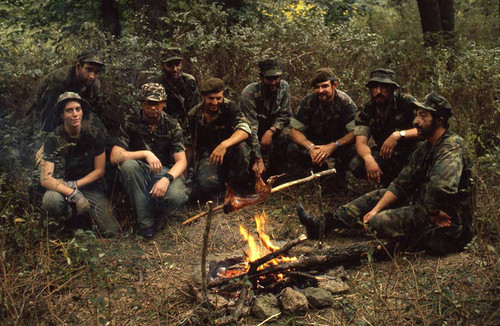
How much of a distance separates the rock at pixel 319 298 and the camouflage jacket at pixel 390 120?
9.20ft

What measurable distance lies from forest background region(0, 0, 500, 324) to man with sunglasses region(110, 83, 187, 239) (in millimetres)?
709

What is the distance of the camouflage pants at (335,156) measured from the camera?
6.56 metres

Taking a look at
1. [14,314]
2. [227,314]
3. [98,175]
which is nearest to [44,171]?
[98,175]

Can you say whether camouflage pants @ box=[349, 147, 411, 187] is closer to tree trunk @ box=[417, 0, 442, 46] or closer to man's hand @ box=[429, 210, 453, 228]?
man's hand @ box=[429, 210, 453, 228]

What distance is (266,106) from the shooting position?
7086 mm

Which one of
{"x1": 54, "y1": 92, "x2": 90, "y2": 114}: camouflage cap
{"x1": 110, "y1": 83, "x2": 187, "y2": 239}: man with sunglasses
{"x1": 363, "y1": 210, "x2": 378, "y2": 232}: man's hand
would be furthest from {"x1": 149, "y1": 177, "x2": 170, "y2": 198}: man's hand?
{"x1": 363, "y1": 210, "x2": 378, "y2": 232}: man's hand

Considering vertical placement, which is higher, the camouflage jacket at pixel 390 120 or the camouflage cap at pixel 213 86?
the camouflage cap at pixel 213 86

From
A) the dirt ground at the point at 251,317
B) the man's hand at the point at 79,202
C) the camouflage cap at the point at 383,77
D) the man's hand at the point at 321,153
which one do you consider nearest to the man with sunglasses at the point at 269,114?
the man's hand at the point at 321,153

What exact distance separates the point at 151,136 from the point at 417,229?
3551 mm

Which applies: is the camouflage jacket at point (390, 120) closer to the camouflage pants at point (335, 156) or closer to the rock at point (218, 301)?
the camouflage pants at point (335, 156)

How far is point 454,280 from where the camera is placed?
12.8 feet

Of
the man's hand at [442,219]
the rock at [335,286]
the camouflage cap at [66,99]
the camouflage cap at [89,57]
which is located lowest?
the rock at [335,286]

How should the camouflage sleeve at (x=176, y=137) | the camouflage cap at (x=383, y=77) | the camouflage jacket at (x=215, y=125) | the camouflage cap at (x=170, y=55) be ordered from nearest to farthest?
the camouflage cap at (x=383, y=77), the camouflage sleeve at (x=176, y=137), the camouflage jacket at (x=215, y=125), the camouflage cap at (x=170, y=55)

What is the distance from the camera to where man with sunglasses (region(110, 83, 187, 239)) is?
561 centimetres
